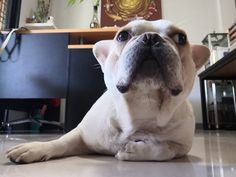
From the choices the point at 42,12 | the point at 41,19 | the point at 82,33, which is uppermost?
the point at 42,12

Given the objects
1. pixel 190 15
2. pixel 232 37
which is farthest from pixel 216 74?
pixel 190 15

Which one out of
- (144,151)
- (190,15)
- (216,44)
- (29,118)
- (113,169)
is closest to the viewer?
(113,169)

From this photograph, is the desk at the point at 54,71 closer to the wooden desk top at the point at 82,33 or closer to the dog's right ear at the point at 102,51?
the wooden desk top at the point at 82,33

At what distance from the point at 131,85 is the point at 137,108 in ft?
0.25

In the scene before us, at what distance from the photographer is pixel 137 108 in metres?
0.70

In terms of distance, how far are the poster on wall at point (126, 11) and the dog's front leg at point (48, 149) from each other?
2844mm

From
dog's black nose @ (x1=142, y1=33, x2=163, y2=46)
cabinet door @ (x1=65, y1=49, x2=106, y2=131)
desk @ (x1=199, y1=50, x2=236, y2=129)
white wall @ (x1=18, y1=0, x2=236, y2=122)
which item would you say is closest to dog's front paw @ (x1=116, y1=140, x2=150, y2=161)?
dog's black nose @ (x1=142, y1=33, x2=163, y2=46)

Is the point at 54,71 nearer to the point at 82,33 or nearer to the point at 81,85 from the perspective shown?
the point at 81,85

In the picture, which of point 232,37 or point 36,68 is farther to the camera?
point 232,37

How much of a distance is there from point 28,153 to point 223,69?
91.0 inches

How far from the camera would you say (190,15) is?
3467 millimetres

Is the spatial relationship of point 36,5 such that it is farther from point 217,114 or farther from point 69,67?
point 217,114

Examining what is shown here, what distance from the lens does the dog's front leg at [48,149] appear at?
2.15 feet

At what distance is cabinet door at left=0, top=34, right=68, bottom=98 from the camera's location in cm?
217
